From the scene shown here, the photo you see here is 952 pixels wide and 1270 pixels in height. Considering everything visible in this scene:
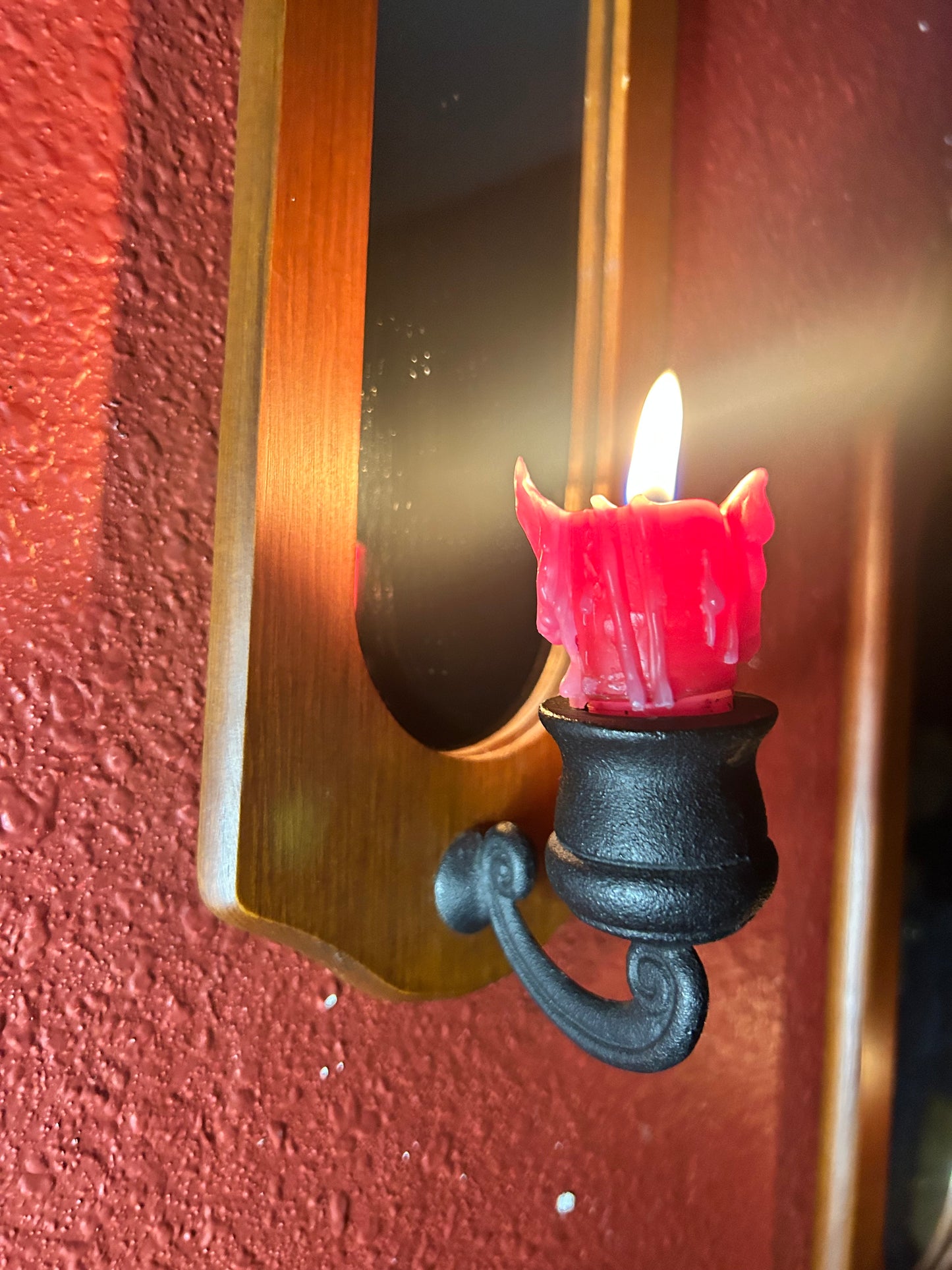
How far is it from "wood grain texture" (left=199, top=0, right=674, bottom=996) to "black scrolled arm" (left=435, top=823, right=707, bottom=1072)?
0.11 feet

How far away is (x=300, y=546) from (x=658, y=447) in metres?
0.13

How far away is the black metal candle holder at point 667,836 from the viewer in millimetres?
260

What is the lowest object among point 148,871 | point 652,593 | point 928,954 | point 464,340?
point 928,954

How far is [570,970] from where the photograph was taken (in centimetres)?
47

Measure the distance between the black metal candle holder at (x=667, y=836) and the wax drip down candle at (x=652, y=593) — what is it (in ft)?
0.04

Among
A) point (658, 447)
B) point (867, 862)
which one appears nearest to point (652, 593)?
point (658, 447)

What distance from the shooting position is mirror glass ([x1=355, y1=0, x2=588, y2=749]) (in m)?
0.35

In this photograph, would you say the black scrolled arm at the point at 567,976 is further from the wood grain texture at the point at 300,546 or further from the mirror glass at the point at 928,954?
the mirror glass at the point at 928,954

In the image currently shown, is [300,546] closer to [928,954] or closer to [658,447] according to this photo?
[658,447]

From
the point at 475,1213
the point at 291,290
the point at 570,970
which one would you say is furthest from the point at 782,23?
the point at 475,1213

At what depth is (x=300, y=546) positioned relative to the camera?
1.02 ft

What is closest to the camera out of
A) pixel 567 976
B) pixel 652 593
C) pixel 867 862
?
pixel 652 593

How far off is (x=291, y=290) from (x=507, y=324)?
134 millimetres

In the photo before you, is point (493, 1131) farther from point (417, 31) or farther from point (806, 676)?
point (417, 31)
